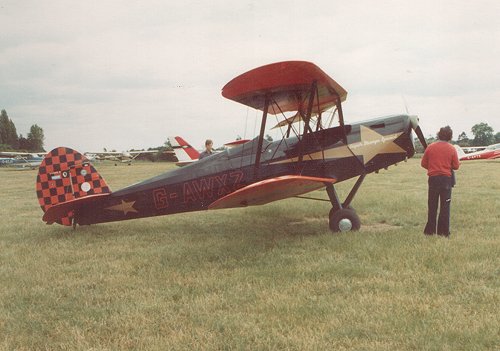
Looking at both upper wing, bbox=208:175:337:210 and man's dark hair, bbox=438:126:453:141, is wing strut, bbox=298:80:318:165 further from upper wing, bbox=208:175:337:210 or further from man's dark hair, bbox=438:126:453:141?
man's dark hair, bbox=438:126:453:141

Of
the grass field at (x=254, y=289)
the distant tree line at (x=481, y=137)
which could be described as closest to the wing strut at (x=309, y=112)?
the grass field at (x=254, y=289)

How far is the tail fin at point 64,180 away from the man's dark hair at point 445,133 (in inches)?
217

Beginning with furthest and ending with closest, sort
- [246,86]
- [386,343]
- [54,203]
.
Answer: [54,203] → [246,86] → [386,343]

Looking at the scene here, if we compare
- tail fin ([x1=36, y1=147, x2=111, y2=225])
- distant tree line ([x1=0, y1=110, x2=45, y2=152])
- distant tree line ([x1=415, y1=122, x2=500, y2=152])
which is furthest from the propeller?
distant tree line ([x1=0, y1=110, x2=45, y2=152])

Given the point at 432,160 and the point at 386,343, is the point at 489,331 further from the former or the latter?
the point at 432,160

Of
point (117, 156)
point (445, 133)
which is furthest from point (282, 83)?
point (117, 156)

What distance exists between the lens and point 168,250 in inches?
228

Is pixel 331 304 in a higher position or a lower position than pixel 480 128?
lower

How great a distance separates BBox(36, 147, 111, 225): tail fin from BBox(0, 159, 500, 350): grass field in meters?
0.62

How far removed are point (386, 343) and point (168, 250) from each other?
362 cm

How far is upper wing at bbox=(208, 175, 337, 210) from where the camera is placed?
16.2 feet

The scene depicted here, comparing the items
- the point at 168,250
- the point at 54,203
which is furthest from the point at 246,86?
the point at 54,203

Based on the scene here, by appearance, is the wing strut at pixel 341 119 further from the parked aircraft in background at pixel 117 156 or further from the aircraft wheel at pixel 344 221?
the parked aircraft in background at pixel 117 156

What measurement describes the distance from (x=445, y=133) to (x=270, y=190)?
275 centimetres
